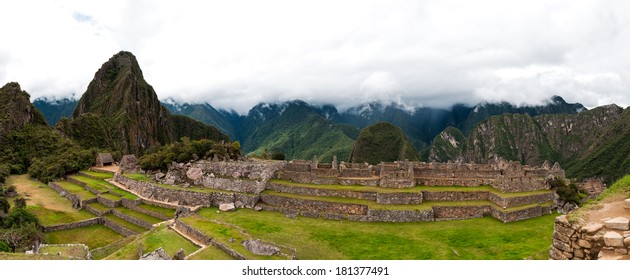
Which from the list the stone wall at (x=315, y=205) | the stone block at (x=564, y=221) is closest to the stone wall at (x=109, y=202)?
the stone wall at (x=315, y=205)

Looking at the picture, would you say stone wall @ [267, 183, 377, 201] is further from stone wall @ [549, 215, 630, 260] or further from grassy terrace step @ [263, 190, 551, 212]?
stone wall @ [549, 215, 630, 260]

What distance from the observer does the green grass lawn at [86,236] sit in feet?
87.9

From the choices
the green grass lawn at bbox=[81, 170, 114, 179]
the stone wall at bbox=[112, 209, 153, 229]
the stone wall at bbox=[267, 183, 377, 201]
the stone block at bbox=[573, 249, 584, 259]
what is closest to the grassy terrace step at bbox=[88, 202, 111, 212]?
the stone wall at bbox=[112, 209, 153, 229]

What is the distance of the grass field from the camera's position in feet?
100

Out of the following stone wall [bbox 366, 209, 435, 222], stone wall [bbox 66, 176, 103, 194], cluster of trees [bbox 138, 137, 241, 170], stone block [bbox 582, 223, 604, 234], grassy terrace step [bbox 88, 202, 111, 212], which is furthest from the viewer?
cluster of trees [bbox 138, 137, 241, 170]

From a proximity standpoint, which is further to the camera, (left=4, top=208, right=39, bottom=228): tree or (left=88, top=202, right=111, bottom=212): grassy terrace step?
(left=88, top=202, right=111, bottom=212): grassy terrace step

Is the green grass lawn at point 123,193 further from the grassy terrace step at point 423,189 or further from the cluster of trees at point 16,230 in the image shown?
the grassy terrace step at point 423,189

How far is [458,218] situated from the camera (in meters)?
24.6

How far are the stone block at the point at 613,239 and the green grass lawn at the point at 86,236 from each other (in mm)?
27579

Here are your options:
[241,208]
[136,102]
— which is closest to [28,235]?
[241,208]

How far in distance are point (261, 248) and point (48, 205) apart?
88.9 ft

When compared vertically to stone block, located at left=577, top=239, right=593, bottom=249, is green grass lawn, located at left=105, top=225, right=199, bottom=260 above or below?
below

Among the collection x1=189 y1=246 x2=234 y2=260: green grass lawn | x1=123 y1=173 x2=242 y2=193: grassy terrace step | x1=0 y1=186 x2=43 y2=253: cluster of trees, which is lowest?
x1=0 y1=186 x2=43 y2=253: cluster of trees

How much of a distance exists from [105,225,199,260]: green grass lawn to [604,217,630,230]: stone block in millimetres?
16172
